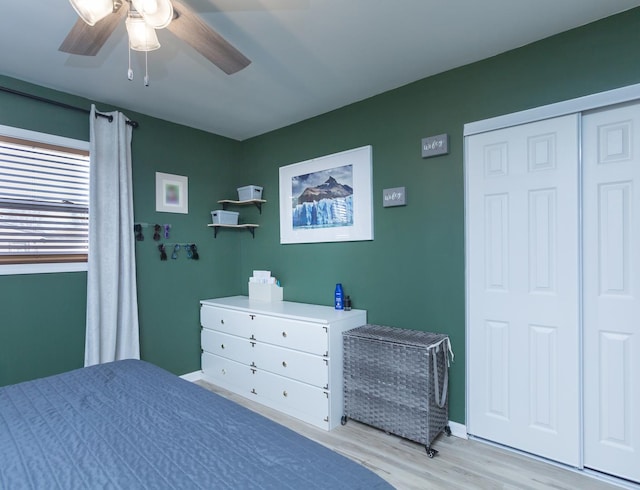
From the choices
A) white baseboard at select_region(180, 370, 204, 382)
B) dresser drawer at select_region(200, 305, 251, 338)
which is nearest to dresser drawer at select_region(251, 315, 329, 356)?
dresser drawer at select_region(200, 305, 251, 338)

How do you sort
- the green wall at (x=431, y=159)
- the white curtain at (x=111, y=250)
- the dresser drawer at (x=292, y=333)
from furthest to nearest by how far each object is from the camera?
the white curtain at (x=111, y=250), the dresser drawer at (x=292, y=333), the green wall at (x=431, y=159)

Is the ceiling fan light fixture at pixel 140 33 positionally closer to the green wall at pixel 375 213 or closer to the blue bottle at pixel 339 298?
the green wall at pixel 375 213

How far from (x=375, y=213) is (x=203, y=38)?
180cm

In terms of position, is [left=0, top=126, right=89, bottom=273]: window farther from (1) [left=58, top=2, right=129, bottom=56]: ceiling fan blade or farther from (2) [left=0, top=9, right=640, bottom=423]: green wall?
(1) [left=58, top=2, right=129, bottom=56]: ceiling fan blade

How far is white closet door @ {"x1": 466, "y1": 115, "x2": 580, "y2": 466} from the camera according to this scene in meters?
2.08

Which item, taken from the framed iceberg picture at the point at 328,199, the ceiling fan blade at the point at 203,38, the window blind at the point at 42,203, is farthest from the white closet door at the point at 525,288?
the window blind at the point at 42,203

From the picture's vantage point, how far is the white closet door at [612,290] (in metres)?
1.91

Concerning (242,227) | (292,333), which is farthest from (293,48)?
(242,227)

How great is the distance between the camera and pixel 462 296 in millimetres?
2463

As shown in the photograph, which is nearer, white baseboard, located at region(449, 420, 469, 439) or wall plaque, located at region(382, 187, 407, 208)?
white baseboard, located at region(449, 420, 469, 439)

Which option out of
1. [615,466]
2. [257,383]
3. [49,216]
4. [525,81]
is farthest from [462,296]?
[49,216]

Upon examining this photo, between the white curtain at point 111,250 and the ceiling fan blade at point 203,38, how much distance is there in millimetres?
1702

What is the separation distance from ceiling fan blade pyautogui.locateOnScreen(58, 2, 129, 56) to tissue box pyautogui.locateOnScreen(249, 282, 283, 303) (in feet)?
7.72

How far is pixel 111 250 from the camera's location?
2895mm
